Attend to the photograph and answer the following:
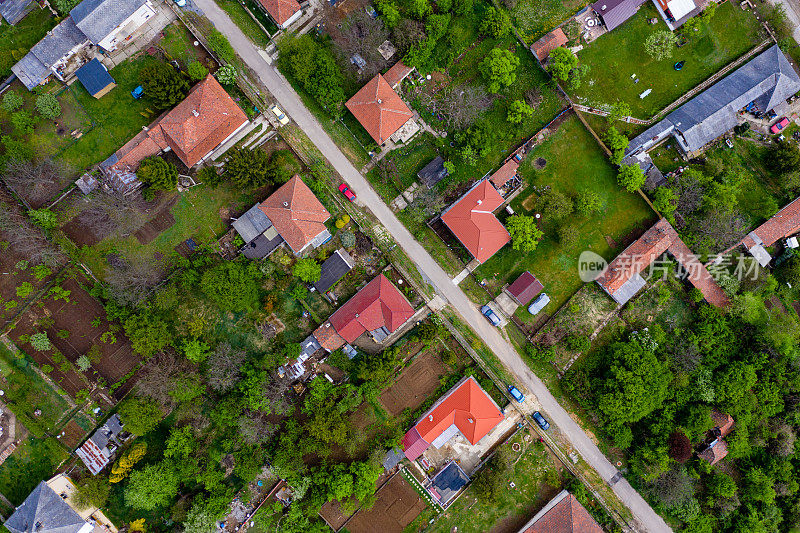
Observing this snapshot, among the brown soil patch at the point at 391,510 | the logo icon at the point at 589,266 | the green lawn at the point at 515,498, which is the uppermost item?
the logo icon at the point at 589,266

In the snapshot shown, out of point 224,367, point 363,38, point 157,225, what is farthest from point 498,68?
point 224,367

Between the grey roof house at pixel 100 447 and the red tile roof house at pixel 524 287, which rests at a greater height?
the grey roof house at pixel 100 447

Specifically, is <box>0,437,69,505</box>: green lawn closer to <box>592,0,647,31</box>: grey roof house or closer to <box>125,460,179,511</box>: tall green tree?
<box>125,460,179,511</box>: tall green tree

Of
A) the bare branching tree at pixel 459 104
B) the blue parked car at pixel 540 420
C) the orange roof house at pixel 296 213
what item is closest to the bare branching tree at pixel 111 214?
the orange roof house at pixel 296 213

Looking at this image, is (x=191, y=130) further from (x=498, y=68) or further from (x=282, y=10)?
(x=498, y=68)

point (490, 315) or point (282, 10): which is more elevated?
point (282, 10)

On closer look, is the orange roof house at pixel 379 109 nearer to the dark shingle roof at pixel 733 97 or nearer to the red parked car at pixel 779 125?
→ the dark shingle roof at pixel 733 97

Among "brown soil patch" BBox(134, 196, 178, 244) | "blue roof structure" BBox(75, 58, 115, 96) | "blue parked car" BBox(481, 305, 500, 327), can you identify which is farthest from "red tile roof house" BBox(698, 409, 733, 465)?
"blue roof structure" BBox(75, 58, 115, 96)
